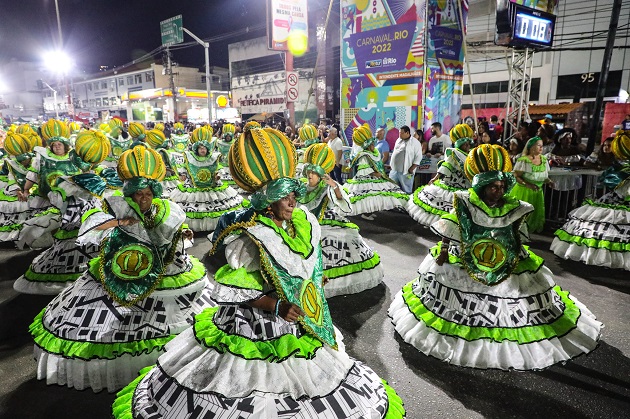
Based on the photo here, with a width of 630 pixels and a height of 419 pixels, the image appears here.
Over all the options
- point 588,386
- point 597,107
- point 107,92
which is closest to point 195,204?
point 588,386

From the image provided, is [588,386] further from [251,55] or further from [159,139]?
[251,55]

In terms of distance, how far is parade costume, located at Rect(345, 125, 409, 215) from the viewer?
9.27m

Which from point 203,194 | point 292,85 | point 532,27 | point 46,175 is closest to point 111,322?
point 46,175

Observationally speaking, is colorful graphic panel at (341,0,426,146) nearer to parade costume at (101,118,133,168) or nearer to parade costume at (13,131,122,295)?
parade costume at (101,118,133,168)

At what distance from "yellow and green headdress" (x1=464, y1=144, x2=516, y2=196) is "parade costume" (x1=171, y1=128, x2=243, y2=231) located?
606 cm

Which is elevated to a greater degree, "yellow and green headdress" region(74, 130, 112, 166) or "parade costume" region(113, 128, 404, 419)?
"yellow and green headdress" region(74, 130, 112, 166)

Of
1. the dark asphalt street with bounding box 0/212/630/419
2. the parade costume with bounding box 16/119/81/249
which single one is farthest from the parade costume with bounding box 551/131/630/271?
the parade costume with bounding box 16/119/81/249

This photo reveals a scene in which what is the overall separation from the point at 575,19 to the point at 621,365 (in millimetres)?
28060

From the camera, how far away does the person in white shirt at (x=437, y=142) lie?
10.8m

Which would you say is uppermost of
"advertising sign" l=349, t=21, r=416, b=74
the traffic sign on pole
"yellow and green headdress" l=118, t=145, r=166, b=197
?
the traffic sign on pole

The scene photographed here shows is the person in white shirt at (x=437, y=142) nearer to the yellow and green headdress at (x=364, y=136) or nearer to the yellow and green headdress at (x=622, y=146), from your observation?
the yellow and green headdress at (x=364, y=136)

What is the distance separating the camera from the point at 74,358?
10.8 feet

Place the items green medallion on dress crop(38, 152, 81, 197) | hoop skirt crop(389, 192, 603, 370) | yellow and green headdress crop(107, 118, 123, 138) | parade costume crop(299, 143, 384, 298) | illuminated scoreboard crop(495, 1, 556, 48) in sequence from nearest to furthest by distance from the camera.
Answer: hoop skirt crop(389, 192, 603, 370) < parade costume crop(299, 143, 384, 298) < green medallion on dress crop(38, 152, 81, 197) < illuminated scoreboard crop(495, 1, 556, 48) < yellow and green headdress crop(107, 118, 123, 138)

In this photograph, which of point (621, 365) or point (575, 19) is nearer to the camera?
point (621, 365)
